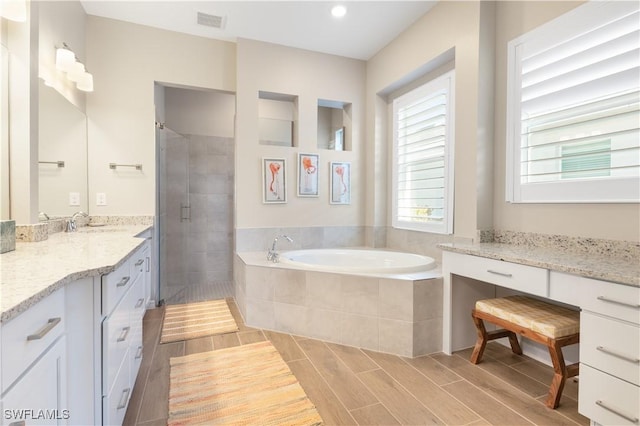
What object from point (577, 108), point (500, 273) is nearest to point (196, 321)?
point (500, 273)

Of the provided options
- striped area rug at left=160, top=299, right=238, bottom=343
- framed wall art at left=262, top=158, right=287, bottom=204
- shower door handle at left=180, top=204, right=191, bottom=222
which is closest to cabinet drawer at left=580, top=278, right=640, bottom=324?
striped area rug at left=160, top=299, right=238, bottom=343

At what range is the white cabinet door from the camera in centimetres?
→ 74

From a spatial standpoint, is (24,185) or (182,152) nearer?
(24,185)

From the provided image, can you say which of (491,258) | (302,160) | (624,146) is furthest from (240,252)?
(624,146)

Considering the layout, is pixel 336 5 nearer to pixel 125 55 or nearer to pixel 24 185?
pixel 125 55

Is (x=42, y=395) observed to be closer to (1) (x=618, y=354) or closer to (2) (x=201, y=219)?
(1) (x=618, y=354)

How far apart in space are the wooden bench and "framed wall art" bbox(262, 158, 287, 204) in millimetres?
2199

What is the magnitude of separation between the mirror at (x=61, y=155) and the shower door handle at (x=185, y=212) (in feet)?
4.36

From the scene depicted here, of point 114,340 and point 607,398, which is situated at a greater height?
point 114,340

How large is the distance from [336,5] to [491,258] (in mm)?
2407

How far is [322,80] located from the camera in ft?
12.1

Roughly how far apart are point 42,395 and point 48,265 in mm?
488

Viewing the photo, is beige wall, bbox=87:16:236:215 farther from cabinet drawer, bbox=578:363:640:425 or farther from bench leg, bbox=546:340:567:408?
cabinet drawer, bbox=578:363:640:425

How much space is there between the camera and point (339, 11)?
2.85m
